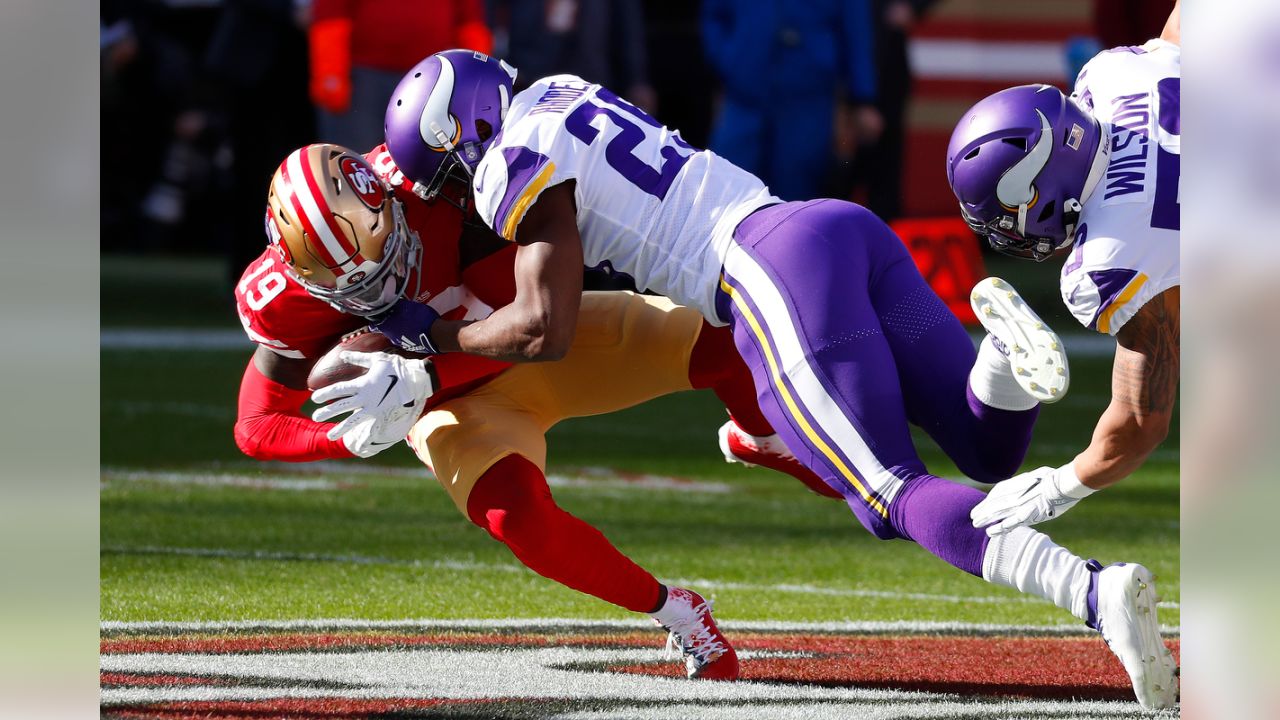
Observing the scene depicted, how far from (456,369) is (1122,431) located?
4.67ft

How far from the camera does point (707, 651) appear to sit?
410 centimetres

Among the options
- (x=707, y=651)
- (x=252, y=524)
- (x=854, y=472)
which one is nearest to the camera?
(x=854, y=472)

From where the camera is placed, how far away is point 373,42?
29.7ft

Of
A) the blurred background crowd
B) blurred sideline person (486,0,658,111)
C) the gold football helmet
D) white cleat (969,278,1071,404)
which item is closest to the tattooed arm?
white cleat (969,278,1071,404)

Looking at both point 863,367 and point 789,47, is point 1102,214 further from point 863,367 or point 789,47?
point 789,47

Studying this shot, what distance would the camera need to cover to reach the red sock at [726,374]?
4246 millimetres

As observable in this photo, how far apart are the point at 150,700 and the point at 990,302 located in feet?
6.02

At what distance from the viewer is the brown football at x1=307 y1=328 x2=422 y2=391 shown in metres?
3.91

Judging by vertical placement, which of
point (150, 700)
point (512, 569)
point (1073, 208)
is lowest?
point (512, 569)

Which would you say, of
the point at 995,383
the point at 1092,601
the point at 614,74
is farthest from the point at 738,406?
the point at 614,74
